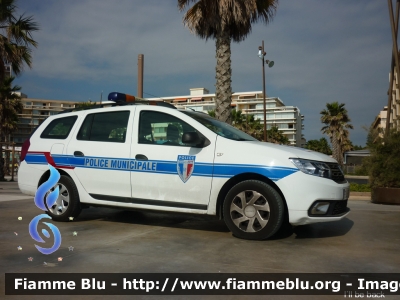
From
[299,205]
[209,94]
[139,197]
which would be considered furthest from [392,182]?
[209,94]

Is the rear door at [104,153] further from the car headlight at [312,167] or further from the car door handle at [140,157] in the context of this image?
→ the car headlight at [312,167]

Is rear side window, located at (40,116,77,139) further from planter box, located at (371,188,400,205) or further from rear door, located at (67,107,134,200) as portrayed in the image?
planter box, located at (371,188,400,205)

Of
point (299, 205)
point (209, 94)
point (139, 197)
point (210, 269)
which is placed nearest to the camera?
point (210, 269)

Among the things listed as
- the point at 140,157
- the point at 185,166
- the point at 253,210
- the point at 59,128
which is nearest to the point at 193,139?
the point at 185,166

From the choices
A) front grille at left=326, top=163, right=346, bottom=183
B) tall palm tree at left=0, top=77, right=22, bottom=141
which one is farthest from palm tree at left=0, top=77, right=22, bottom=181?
front grille at left=326, top=163, right=346, bottom=183

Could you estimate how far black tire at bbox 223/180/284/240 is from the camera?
14.9 ft

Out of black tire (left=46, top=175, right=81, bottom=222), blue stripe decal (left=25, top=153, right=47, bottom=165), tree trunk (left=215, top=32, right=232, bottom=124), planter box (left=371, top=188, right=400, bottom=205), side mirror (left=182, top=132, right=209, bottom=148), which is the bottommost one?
planter box (left=371, top=188, right=400, bottom=205)

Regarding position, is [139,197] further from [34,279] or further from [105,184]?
[34,279]

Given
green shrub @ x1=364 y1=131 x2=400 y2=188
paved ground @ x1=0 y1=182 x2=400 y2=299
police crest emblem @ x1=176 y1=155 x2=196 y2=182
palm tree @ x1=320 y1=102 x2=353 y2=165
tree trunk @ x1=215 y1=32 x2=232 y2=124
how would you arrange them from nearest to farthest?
paved ground @ x1=0 y1=182 x2=400 y2=299 < police crest emblem @ x1=176 y1=155 x2=196 y2=182 < green shrub @ x1=364 y1=131 x2=400 y2=188 < tree trunk @ x1=215 y1=32 x2=232 y2=124 < palm tree @ x1=320 y1=102 x2=353 y2=165

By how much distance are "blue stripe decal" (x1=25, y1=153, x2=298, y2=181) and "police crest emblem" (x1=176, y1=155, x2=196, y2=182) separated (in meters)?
0.05

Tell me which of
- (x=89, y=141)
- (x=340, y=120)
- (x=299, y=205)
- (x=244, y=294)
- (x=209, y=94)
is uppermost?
(x=209, y=94)

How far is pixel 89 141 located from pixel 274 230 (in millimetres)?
2926

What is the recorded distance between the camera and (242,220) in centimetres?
468

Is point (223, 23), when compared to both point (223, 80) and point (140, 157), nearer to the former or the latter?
point (223, 80)
